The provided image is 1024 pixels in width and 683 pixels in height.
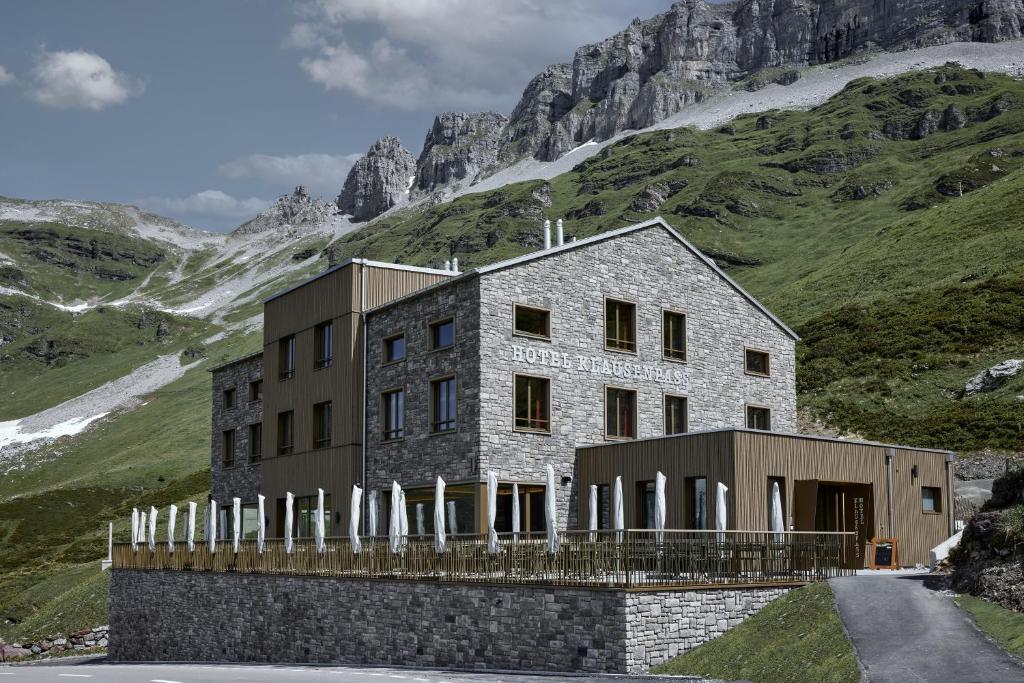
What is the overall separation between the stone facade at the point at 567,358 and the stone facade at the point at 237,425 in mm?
10091

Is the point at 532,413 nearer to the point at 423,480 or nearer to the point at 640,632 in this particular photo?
the point at 423,480

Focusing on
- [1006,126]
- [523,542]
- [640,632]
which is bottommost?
[640,632]

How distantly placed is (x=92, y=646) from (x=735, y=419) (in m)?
29.4

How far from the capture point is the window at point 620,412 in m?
33.6

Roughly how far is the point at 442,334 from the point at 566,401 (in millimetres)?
4348

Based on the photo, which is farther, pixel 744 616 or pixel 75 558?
pixel 75 558

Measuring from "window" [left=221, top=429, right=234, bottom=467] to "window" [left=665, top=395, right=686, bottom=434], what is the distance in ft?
65.2

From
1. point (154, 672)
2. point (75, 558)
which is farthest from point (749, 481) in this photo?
point (75, 558)

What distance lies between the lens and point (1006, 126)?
152 meters

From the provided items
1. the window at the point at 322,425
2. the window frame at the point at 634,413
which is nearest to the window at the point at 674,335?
the window frame at the point at 634,413

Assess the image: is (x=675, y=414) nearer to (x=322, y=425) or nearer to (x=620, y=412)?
(x=620, y=412)

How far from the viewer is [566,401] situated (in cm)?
3241

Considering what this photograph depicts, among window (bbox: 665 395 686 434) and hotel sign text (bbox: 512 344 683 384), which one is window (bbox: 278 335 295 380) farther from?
window (bbox: 665 395 686 434)

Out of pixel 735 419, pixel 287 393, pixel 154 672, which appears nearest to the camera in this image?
pixel 154 672
